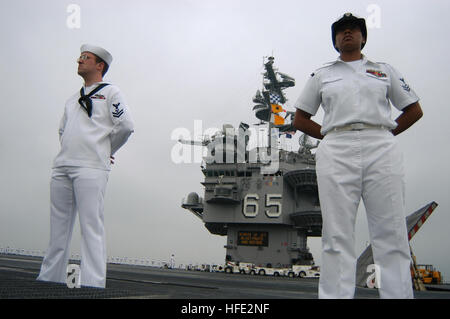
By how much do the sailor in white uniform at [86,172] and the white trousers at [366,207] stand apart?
7.09 feet

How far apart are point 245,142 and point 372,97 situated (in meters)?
28.7

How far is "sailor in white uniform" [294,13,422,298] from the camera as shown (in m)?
2.33

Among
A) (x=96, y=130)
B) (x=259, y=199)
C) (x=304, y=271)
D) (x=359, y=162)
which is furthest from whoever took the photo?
(x=259, y=199)

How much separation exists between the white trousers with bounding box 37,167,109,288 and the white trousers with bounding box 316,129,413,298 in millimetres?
2144

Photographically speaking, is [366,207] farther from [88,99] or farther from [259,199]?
[259,199]

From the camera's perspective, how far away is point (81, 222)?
3.54 m

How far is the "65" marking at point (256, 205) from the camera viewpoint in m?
27.6

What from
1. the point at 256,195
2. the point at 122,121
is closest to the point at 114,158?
the point at 122,121

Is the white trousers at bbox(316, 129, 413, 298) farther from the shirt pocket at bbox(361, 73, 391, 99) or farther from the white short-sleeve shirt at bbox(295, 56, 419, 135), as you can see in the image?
the shirt pocket at bbox(361, 73, 391, 99)

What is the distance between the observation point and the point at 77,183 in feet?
11.7

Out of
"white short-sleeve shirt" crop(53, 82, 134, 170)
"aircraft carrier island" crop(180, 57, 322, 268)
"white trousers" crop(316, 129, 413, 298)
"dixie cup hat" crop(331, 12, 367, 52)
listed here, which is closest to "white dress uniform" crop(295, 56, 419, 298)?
"white trousers" crop(316, 129, 413, 298)

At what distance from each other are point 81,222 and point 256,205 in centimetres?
2546

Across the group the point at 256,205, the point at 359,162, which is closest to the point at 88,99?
the point at 359,162
